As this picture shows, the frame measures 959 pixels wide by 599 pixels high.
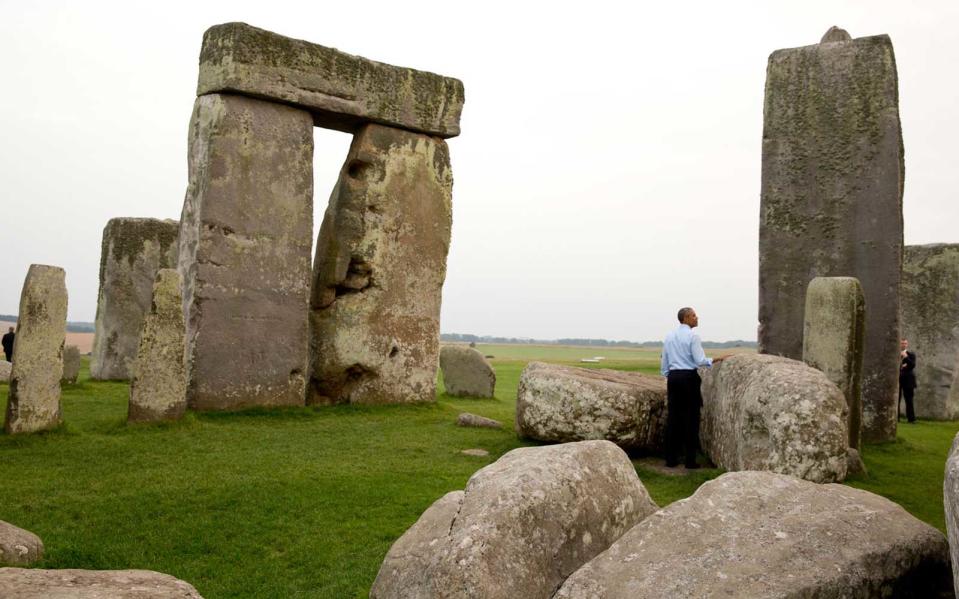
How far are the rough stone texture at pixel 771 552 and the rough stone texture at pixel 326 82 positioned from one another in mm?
9571

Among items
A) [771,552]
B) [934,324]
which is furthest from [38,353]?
[934,324]

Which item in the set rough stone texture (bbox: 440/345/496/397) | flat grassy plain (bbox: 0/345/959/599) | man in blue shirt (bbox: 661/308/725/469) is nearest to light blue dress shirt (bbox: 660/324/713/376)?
man in blue shirt (bbox: 661/308/725/469)

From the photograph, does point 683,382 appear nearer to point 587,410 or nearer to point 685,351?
point 685,351

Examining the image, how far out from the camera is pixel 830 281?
9.51 m

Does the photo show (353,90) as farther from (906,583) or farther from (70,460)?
(906,583)

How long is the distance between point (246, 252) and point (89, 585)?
28.2 feet

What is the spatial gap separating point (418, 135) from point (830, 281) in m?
6.98

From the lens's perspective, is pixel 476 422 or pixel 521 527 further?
pixel 476 422

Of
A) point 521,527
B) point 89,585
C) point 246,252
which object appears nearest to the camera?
point 89,585

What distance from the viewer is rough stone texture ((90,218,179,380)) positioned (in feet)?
56.5

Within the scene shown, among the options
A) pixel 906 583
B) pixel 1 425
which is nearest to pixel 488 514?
pixel 906 583

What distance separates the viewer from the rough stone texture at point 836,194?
36.9ft

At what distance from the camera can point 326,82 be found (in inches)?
506

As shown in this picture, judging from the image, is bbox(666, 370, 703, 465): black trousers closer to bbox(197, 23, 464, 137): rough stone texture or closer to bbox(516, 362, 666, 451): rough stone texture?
bbox(516, 362, 666, 451): rough stone texture
